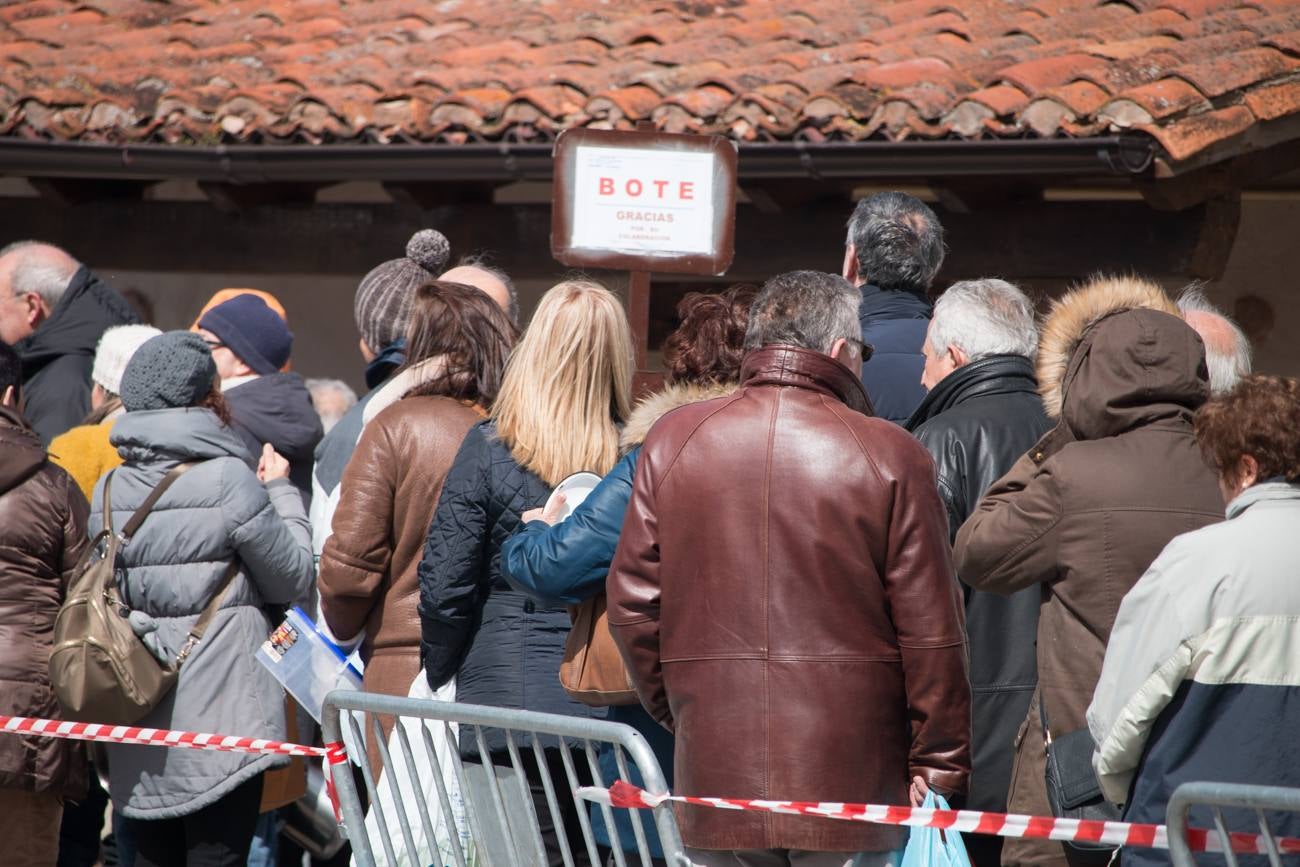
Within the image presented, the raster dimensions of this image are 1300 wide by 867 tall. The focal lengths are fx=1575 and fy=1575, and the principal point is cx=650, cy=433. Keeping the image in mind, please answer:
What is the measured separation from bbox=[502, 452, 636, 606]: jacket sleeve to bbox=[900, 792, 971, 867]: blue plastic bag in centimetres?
91

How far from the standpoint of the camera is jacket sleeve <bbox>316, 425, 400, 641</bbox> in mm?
4207

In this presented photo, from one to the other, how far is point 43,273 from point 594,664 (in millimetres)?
3704

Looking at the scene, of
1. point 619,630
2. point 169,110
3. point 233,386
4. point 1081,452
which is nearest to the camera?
point 619,630

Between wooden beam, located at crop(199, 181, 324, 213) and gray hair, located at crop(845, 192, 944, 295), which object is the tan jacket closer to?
gray hair, located at crop(845, 192, 944, 295)

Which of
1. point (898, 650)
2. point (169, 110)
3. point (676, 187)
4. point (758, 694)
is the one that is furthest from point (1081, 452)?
point (169, 110)

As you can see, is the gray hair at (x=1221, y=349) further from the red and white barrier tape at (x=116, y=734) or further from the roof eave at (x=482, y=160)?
the red and white barrier tape at (x=116, y=734)

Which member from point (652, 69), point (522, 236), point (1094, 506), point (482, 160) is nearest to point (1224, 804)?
point (1094, 506)

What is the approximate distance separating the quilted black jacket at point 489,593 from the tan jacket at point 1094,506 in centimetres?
104

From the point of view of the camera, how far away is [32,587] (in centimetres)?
462

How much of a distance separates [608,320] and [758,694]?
1.30m

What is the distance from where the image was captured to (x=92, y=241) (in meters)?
8.04

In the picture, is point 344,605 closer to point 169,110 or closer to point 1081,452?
point 1081,452

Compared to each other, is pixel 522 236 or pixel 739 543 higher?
pixel 522 236

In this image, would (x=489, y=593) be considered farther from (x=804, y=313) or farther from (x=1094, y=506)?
(x=1094, y=506)
